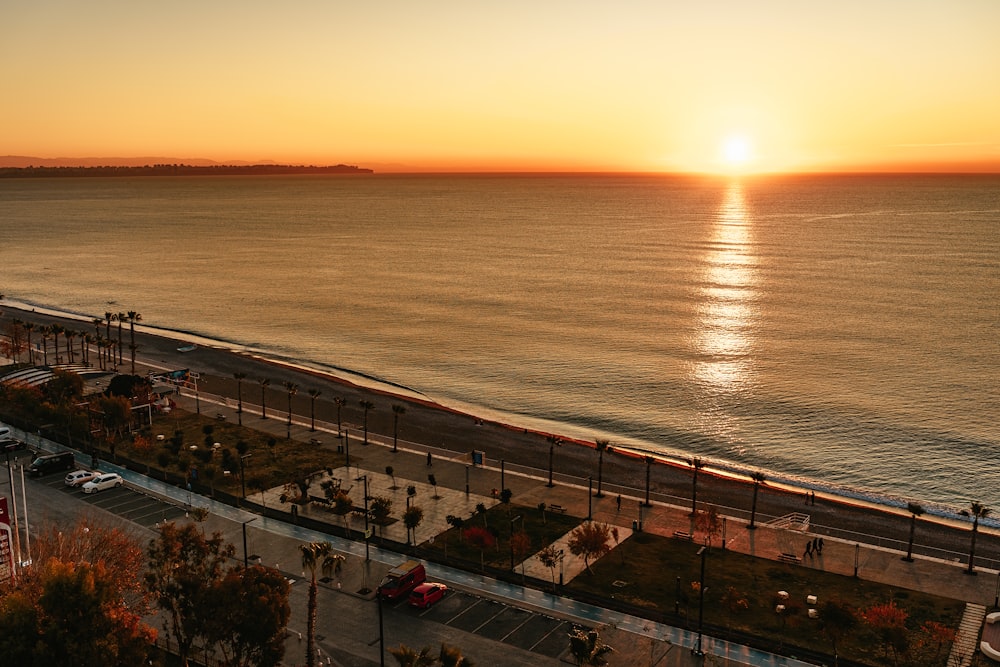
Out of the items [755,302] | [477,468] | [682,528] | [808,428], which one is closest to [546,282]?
[755,302]

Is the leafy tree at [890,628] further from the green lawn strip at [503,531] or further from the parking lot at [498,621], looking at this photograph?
the green lawn strip at [503,531]

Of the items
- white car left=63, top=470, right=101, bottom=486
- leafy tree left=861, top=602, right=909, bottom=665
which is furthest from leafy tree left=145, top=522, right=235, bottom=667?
leafy tree left=861, top=602, right=909, bottom=665

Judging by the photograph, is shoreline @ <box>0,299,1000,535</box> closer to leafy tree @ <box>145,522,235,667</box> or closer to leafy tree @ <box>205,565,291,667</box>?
leafy tree @ <box>145,522,235,667</box>

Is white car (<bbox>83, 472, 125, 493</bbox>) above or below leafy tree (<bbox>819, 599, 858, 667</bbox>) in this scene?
below

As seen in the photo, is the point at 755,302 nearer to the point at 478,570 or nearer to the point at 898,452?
the point at 898,452

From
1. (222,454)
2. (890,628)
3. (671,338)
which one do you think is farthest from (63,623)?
(671,338)

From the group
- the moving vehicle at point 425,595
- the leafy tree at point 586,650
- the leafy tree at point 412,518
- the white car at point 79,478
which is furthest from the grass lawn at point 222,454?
the leafy tree at point 586,650
